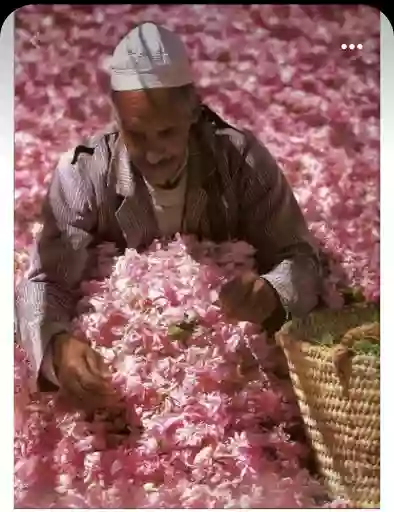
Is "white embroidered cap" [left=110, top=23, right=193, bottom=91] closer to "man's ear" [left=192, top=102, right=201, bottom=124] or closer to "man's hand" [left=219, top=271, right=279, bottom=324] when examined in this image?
"man's ear" [left=192, top=102, right=201, bottom=124]

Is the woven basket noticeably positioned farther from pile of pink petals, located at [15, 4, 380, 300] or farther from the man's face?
the man's face

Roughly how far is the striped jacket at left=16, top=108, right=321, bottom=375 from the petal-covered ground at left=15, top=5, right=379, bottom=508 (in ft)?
0.12

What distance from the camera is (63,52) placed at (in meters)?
1.46

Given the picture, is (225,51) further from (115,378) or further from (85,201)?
(115,378)

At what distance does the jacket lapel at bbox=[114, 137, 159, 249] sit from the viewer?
4.75 feet

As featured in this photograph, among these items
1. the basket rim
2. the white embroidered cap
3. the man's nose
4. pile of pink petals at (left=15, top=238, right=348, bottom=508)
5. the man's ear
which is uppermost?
the white embroidered cap

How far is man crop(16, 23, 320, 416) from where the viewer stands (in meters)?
1.44

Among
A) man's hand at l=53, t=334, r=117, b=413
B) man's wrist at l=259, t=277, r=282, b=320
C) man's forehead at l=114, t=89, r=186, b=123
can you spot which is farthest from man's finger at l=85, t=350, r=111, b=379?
man's forehead at l=114, t=89, r=186, b=123

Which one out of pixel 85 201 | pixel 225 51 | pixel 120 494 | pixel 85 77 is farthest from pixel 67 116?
pixel 120 494

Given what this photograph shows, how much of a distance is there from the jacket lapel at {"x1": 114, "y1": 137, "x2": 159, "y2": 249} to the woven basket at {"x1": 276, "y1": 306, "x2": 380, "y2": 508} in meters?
0.38

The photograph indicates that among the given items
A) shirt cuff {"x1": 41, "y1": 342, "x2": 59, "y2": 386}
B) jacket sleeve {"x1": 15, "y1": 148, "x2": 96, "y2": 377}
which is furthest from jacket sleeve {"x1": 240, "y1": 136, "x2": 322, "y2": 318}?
shirt cuff {"x1": 41, "y1": 342, "x2": 59, "y2": 386}

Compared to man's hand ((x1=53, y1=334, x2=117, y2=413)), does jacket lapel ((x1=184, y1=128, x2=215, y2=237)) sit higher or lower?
higher

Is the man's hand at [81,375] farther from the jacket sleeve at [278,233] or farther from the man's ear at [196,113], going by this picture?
the man's ear at [196,113]

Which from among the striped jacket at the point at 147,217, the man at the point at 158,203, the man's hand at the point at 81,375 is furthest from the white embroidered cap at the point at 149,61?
the man's hand at the point at 81,375
